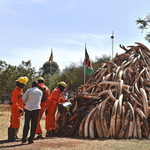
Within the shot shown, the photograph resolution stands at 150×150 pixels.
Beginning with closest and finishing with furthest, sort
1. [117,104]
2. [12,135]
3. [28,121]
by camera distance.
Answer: [28,121]
[117,104]
[12,135]

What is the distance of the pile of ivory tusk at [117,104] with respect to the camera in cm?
586

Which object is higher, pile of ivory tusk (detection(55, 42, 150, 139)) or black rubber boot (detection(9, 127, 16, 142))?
pile of ivory tusk (detection(55, 42, 150, 139))

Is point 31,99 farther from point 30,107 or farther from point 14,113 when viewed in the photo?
point 14,113

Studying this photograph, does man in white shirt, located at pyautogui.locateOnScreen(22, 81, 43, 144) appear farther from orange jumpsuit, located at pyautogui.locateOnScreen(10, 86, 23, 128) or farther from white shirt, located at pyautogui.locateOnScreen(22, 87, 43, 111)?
orange jumpsuit, located at pyautogui.locateOnScreen(10, 86, 23, 128)

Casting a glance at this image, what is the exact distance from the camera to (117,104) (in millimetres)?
6188

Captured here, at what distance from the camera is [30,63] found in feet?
85.6

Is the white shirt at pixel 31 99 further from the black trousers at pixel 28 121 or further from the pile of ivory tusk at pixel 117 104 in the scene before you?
the pile of ivory tusk at pixel 117 104

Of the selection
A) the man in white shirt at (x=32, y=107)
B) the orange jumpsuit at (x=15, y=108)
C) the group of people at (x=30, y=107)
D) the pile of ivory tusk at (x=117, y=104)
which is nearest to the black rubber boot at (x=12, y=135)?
the group of people at (x=30, y=107)

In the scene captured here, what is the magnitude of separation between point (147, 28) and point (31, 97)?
8353 mm

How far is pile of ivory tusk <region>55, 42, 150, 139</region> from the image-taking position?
5859 mm

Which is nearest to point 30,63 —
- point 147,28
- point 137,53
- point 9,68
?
point 9,68

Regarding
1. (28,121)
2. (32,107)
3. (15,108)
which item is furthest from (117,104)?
(15,108)

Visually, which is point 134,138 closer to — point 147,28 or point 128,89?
point 128,89

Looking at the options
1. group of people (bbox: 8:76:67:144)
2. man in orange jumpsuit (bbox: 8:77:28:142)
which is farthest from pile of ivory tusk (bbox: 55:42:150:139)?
man in orange jumpsuit (bbox: 8:77:28:142)
